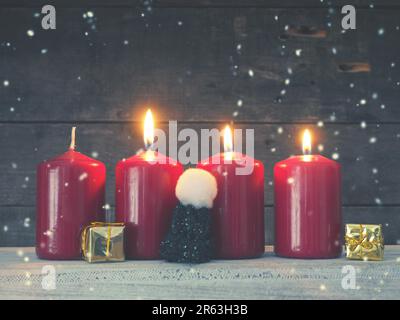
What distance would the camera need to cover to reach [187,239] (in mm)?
614

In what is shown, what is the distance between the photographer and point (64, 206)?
2.19 feet

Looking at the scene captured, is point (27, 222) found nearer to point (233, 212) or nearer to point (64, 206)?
point (64, 206)

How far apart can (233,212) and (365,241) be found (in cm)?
17

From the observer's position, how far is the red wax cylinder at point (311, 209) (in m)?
0.67

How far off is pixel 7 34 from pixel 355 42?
25.7 inches

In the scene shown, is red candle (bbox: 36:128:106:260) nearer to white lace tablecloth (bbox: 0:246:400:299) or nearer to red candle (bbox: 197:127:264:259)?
white lace tablecloth (bbox: 0:246:400:299)

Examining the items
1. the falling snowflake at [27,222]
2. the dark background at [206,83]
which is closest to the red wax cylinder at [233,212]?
the dark background at [206,83]

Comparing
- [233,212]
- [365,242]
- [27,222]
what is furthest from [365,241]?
[27,222]

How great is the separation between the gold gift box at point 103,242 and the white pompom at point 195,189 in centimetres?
9

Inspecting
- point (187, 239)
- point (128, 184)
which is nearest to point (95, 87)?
point (128, 184)

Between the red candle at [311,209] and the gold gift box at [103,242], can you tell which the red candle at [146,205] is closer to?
the gold gift box at [103,242]

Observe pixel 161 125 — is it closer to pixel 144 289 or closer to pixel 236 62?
pixel 236 62

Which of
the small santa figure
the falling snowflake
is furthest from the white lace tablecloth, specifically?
the falling snowflake

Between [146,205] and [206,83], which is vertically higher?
[206,83]
